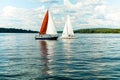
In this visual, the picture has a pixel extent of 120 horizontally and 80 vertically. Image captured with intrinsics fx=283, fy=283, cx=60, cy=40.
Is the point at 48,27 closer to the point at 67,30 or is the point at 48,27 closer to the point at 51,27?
the point at 51,27

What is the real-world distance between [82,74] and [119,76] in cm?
412

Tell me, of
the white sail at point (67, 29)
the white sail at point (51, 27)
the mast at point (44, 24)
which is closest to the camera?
the white sail at point (51, 27)

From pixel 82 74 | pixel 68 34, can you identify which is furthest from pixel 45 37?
pixel 82 74

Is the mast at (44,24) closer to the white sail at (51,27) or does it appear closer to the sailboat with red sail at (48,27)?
the sailboat with red sail at (48,27)

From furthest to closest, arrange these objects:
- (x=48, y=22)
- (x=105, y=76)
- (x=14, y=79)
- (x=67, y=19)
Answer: (x=67, y=19) < (x=48, y=22) < (x=105, y=76) < (x=14, y=79)

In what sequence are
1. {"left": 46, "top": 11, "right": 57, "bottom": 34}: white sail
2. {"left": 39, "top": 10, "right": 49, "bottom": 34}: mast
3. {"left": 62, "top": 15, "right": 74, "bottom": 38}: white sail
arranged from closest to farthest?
{"left": 46, "top": 11, "right": 57, "bottom": 34}: white sail < {"left": 39, "top": 10, "right": 49, "bottom": 34}: mast < {"left": 62, "top": 15, "right": 74, "bottom": 38}: white sail

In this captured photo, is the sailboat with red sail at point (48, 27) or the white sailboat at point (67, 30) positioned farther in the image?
the white sailboat at point (67, 30)

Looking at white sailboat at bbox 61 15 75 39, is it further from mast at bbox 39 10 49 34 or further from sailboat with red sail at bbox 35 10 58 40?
mast at bbox 39 10 49 34

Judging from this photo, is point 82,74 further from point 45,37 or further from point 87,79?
point 45,37

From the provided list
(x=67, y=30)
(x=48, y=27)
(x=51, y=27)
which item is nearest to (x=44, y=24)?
(x=48, y=27)

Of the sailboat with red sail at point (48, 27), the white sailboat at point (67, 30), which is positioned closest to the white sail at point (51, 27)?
the sailboat with red sail at point (48, 27)

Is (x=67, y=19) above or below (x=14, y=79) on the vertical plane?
above

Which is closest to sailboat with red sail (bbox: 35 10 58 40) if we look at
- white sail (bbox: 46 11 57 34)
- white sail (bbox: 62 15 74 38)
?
white sail (bbox: 46 11 57 34)

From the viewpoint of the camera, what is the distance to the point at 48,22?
412ft
